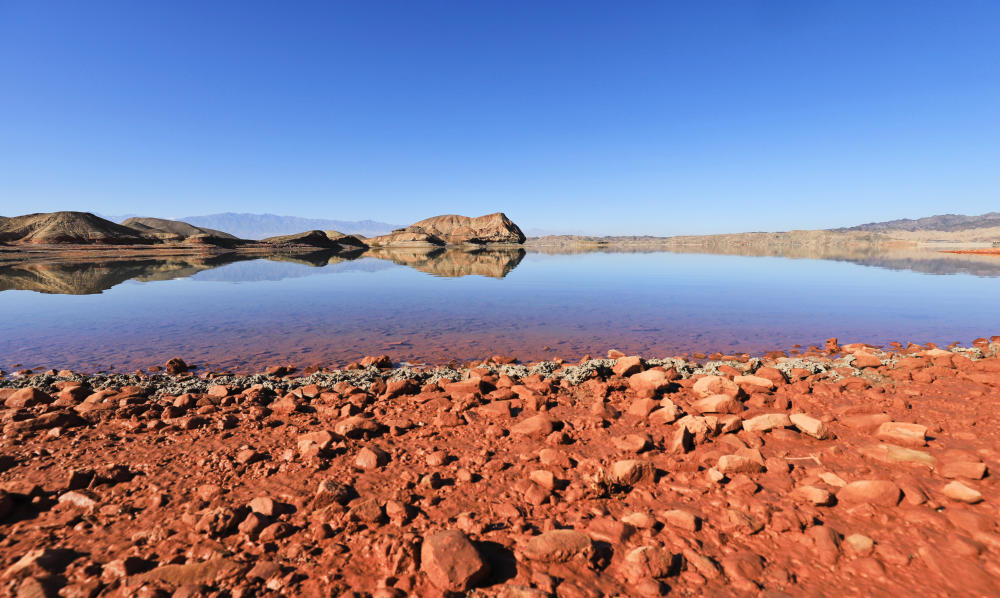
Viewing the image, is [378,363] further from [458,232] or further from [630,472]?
[458,232]

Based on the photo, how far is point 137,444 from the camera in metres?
5.57

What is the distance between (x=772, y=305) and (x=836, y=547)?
66.9 feet

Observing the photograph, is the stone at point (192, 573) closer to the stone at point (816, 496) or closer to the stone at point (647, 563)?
the stone at point (647, 563)

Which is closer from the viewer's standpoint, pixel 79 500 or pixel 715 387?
pixel 79 500

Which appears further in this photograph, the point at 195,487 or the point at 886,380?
the point at 886,380

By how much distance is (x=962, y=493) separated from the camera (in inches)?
161

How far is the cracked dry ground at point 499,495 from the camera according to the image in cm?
Answer: 329

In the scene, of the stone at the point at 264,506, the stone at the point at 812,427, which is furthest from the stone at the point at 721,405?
the stone at the point at 264,506

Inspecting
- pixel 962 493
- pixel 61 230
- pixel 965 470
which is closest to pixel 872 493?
pixel 962 493

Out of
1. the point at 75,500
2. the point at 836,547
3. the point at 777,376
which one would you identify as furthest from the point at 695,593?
the point at 777,376

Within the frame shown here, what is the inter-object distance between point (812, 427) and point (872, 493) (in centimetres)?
167

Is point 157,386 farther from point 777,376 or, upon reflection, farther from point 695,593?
point 777,376

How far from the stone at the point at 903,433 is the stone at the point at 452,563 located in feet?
19.6

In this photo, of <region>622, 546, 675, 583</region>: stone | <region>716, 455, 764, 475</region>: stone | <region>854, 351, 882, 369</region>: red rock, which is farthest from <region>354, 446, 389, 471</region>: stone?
<region>854, 351, 882, 369</region>: red rock
